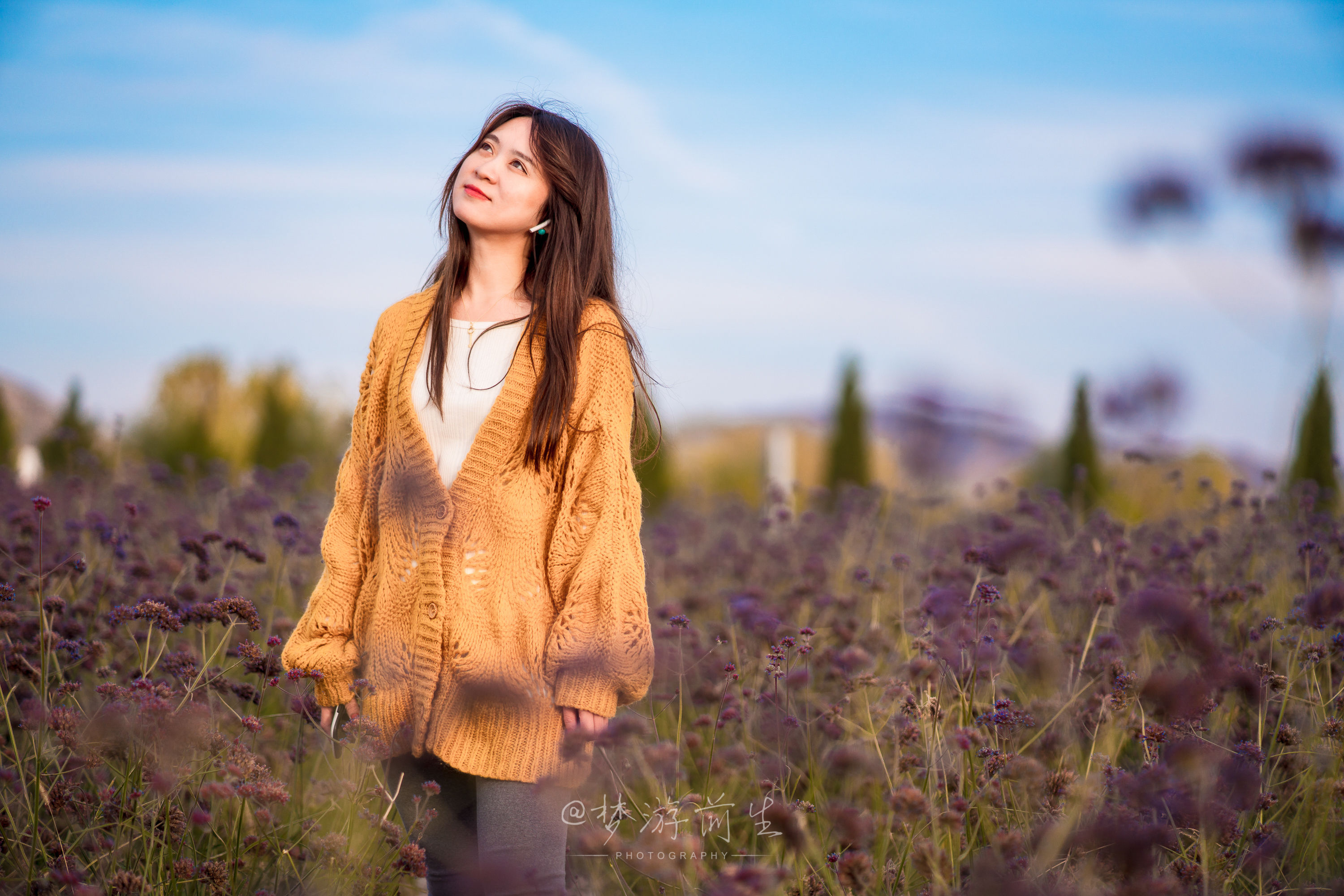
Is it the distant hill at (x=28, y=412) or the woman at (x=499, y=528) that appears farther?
the distant hill at (x=28, y=412)

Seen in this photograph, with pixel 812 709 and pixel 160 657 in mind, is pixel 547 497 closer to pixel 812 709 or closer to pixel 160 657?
pixel 160 657

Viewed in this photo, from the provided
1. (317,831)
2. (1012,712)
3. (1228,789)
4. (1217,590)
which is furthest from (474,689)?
(1217,590)

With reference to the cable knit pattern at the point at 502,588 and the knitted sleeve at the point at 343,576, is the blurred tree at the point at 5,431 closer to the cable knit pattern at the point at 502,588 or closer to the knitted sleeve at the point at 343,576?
the knitted sleeve at the point at 343,576

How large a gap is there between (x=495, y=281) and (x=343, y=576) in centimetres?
73

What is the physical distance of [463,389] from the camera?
2107mm

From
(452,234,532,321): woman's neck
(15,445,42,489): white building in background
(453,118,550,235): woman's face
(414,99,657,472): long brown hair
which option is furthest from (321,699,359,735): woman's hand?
(15,445,42,489): white building in background

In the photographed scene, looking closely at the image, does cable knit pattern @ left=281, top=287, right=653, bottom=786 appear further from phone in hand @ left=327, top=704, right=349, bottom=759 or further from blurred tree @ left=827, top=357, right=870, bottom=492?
blurred tree @ left=827, top=357, right=870, bottom=492

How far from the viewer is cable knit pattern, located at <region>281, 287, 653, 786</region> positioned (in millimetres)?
1885

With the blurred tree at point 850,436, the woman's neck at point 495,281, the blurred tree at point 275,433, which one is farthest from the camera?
the blurred tree at point 850,436

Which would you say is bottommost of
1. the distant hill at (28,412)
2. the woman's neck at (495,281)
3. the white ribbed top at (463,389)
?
the distant hill at (28,412)

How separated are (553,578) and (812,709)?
1.56m

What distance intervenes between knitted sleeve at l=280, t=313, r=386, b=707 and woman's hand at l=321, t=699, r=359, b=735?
0.03m

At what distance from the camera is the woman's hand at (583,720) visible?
186 centimetres

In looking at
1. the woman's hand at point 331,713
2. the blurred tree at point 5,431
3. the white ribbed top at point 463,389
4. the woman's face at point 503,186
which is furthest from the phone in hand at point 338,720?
the blurred tree at point 5,431
